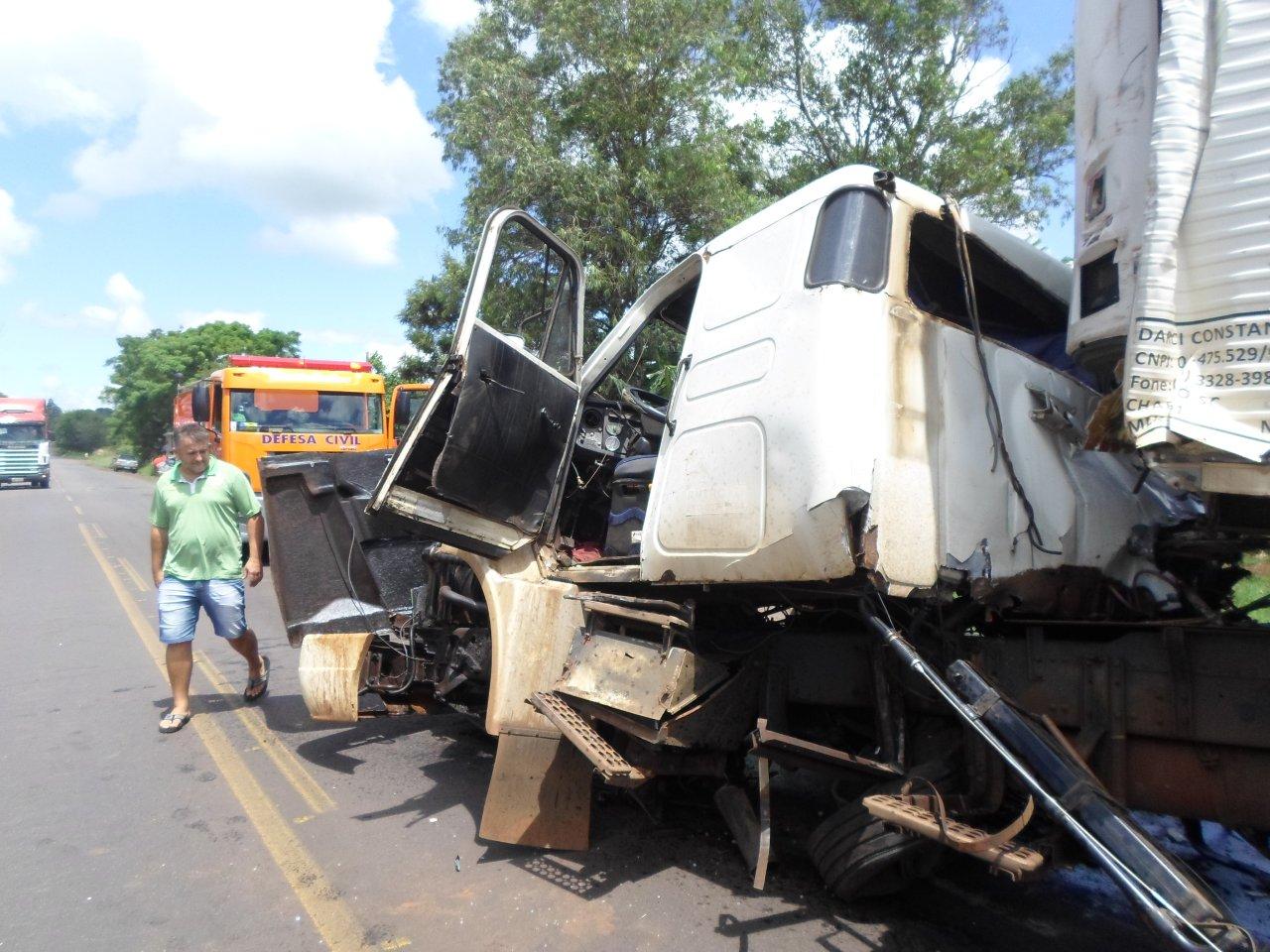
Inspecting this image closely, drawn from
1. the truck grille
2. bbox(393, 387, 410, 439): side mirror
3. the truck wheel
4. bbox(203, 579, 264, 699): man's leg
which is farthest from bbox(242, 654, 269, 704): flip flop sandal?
the truck grille

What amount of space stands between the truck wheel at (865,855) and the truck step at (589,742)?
66 cm

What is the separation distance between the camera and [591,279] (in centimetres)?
1216

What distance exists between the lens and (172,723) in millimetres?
5117

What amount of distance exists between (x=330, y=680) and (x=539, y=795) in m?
1.38

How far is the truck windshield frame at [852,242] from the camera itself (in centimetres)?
288

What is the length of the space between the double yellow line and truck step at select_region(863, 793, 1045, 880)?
1.64 metres

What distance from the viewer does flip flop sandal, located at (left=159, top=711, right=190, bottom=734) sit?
5.10m

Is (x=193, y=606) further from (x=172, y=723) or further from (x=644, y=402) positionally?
(x=644, y=402)

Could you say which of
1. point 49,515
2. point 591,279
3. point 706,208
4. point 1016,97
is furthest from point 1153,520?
point 49,515

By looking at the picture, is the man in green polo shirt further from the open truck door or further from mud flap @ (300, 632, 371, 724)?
the open truck door

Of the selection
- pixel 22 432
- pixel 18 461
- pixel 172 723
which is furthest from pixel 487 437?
pixel 22 432

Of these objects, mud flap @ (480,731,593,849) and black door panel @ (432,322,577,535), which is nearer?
mud flap @ (480,731,593,849)

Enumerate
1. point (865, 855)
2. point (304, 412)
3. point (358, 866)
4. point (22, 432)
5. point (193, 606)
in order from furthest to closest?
point (22, 432)
point (304, 412)
point (193, 606)
point (358, 866)
point (865, 855)

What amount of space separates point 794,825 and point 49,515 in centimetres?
1979
